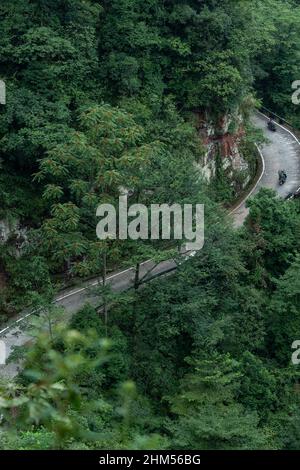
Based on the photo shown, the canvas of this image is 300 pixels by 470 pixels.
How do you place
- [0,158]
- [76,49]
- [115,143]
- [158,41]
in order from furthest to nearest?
[158,41] → [76,49] → [0,158] → [115,143]

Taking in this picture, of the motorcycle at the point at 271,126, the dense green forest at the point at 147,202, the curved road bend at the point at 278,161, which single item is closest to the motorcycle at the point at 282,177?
the curved road bend at the point at 278,161

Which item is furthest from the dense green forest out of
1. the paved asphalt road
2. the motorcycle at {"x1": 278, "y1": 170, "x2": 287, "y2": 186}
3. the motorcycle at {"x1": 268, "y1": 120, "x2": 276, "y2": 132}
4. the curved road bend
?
the motorcycle at {"x1": 268, "y1": 120, "x2": 276, "y2": 132}

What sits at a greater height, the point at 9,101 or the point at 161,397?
the point at 9,101

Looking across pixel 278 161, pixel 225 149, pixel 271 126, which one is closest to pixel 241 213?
pixel 225 149

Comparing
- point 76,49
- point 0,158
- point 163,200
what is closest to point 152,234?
point 163,200

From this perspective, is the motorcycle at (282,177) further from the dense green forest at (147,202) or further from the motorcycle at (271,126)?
the motorcycle at (271,126)

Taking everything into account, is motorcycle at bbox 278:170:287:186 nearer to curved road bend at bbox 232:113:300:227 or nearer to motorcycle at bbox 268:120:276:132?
curved road bend at bbox 232:113:300:227

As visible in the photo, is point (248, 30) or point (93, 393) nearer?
point (93, 393)

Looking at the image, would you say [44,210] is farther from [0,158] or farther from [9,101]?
[9,101]
